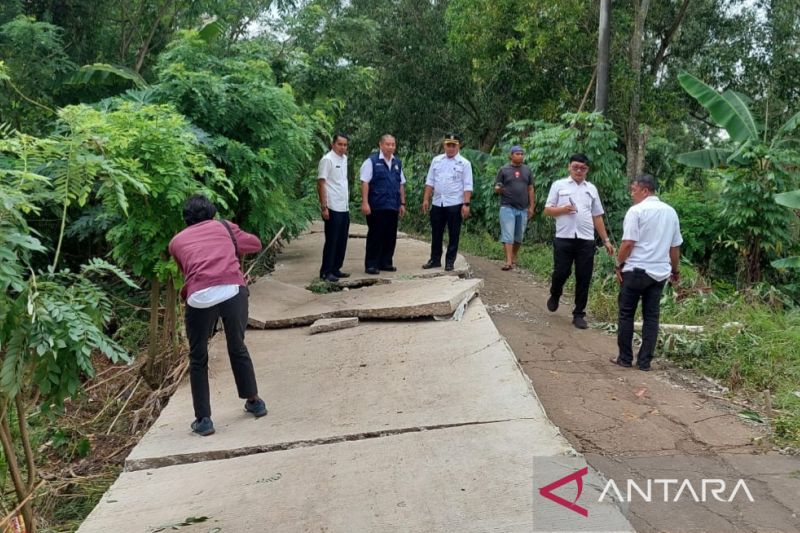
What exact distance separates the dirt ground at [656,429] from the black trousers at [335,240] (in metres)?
2.21

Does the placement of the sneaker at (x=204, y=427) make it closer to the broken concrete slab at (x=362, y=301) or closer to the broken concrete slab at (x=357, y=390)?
the broken concrete slab at (x=357, y=390)

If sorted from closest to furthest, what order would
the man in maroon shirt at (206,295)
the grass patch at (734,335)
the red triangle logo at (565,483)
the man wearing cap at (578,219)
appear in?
the red triangle logo at (565,483)
the man in maroon shirt at (206,295)
the grass patch at (734,335)
the man wearing cap at (578,219)

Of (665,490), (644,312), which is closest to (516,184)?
(644,312)

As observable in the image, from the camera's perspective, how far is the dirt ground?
3.44 m

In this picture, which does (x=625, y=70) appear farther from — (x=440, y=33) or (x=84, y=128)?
(x=84, y=128)

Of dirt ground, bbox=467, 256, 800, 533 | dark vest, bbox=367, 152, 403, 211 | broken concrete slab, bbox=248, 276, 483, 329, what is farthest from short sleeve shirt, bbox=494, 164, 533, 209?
dirt ground, bbox=467, 256, 800, 533

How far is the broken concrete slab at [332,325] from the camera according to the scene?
6570mm

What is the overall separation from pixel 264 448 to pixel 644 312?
3.47 meters

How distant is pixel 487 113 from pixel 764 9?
6.79 meters

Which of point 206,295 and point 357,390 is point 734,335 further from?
point 206,295

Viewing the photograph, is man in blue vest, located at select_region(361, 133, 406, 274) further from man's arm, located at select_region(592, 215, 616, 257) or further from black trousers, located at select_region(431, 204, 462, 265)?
man's arm, located at select_region(592, 215, 616, 257)

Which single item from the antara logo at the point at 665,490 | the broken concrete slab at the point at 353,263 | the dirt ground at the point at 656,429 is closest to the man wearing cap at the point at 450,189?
the broken concrete slab at the point at 353,263

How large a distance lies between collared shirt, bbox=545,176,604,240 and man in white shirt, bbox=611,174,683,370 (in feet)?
3.24

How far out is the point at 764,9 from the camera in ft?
52.7
